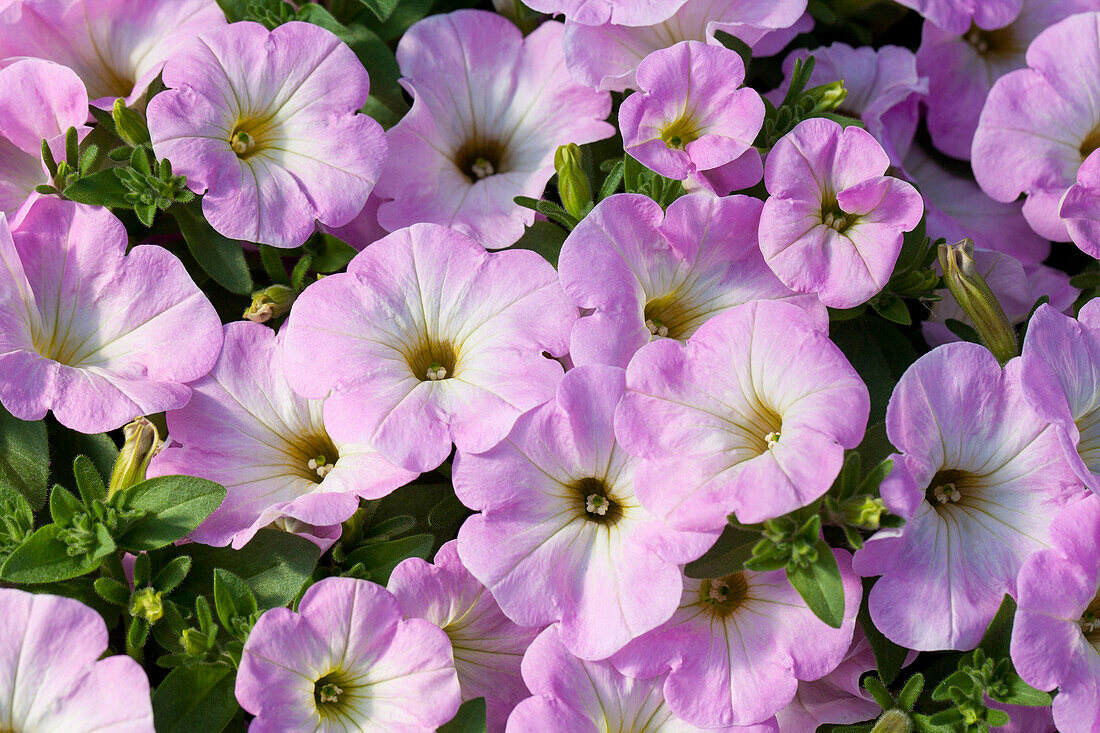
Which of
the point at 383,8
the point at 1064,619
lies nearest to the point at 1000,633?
the point at 1064,619

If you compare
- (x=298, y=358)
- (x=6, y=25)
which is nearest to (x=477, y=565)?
(x=298, y=358)

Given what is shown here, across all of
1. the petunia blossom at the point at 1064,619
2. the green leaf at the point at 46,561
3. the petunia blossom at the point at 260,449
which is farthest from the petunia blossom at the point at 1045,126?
the green leaf at the point at 46,561

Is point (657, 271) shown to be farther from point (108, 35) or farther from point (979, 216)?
point (108, 35)

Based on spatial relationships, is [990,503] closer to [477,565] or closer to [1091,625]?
[1091,625]

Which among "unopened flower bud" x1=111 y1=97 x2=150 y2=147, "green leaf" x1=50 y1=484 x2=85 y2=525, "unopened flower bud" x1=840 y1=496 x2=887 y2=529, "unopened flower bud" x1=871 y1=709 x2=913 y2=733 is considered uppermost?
"unopened flower bud" x1=111 y1=97 x2=150 y2=147

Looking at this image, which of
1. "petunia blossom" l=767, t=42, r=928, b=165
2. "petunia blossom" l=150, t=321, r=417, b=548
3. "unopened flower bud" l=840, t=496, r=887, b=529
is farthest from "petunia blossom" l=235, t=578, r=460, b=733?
"petunia blossom" l=767, t=42, r=928, b=165

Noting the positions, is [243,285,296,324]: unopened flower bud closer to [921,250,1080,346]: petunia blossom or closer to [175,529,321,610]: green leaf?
[175,529,321,610]: green leaf
